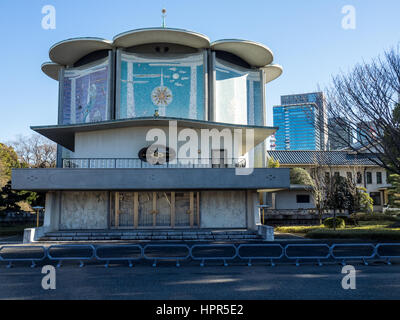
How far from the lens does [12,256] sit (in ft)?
45.4

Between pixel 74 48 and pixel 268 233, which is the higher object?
pixel 74 48

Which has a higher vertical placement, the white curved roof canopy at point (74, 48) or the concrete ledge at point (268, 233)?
the white curved roof canopy at point (74, 48)

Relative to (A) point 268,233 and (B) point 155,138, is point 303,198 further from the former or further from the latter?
(B) point 155,138

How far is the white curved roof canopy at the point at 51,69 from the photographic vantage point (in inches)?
1177

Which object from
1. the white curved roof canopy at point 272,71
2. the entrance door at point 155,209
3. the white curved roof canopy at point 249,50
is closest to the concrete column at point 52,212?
the entrance door at point 155,209

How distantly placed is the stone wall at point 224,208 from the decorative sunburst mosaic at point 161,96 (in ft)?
24.2

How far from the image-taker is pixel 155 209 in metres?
21.1

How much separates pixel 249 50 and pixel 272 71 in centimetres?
549

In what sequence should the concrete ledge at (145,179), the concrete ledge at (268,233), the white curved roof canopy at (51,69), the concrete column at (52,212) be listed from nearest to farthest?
the concrete ledge at (268,233)
the concrete ledge at (145,179)
the concrete column at (52,212)
the white curved roof canopy at (51,69)

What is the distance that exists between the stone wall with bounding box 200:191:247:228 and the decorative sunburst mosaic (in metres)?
7.37

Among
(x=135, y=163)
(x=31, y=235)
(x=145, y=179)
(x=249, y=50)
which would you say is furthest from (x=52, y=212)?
(x=249, y=50)

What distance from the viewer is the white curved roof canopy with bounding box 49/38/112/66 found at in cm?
2558

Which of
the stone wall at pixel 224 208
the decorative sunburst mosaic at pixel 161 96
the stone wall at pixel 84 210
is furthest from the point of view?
the decorative sunburst mosaic at pixel 161 96

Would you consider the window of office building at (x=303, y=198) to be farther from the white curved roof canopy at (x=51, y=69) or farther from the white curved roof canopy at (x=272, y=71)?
the white curved roof canopy at (x=51, y=69)
